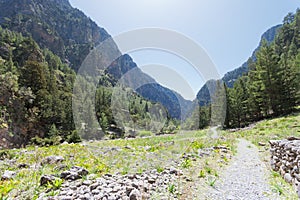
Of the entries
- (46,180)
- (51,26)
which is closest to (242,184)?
(46,180)

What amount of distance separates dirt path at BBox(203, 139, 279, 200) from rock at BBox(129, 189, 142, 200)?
63.7 inches

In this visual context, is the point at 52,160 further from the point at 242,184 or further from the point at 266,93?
the point at 266,93

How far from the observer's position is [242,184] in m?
5.79

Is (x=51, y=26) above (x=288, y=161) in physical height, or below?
above

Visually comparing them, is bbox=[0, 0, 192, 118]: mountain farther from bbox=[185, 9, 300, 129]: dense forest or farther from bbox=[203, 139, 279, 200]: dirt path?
bbox=[203, 139, 279, 200]: dirt path

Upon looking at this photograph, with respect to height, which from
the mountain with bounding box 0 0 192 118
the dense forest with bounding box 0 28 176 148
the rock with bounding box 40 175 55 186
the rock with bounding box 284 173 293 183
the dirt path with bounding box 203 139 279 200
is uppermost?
the mountain with bounding box 0 0 192 118

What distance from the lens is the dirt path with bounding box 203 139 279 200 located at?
16.4 ft

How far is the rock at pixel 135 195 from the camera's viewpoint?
419 cm

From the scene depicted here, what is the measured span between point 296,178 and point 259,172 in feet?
6.15

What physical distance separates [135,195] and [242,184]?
11.4ft

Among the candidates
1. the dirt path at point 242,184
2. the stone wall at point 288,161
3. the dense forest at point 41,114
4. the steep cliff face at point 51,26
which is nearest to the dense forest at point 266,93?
the dense forest at point 41,114

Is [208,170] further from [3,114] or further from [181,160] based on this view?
[3,114]

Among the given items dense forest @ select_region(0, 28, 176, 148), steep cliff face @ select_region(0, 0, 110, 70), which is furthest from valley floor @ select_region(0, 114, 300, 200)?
steep cliff face @ select_region(0, 0, 110, 70)

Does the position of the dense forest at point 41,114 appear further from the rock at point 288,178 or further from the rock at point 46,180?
the rock at point 288,178
